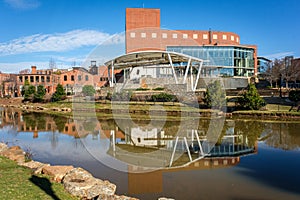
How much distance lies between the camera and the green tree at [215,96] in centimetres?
2718

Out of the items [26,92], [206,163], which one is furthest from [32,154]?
[26,92]

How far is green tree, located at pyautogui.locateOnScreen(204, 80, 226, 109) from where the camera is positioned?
2718 centimetres

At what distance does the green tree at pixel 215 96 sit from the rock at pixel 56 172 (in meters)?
21.0

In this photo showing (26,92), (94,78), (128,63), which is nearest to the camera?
(128,63)

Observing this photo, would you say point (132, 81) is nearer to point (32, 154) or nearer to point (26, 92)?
point (26, 92)

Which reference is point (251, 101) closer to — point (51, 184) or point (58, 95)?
point (51, 184)

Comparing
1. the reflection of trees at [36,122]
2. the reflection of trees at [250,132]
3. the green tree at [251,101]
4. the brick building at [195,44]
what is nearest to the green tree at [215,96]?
the green tree at [251,101]

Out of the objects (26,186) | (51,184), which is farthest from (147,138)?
(26,186)

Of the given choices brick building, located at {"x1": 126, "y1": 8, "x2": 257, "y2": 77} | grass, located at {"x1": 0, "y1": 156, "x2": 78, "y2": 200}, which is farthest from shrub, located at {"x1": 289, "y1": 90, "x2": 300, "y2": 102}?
grass, located at {"x1": 0, "y1": 156, "x2": 78, "y2": 200}

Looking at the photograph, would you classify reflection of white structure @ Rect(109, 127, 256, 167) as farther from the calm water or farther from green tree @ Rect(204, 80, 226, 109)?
green tree @ Rect(204, 80, 226, 109)

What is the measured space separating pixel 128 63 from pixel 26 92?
1847 centimetres

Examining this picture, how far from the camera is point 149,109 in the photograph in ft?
96.8

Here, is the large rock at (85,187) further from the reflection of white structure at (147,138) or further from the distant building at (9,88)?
→ the distant building at (9,88)

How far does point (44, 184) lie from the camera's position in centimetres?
709
